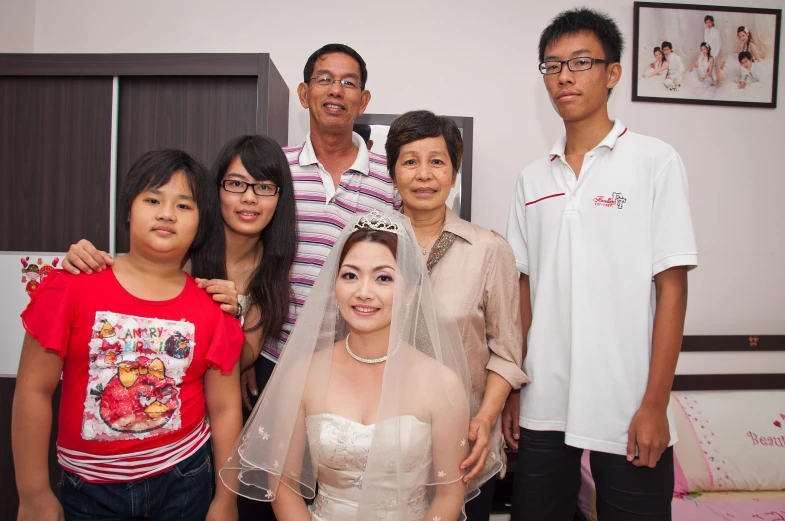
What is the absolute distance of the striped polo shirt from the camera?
6.14 ft

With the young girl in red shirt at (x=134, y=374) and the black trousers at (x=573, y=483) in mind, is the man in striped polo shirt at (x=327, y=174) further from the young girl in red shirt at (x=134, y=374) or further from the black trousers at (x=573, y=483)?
the black trousers at (x=573, y=483)

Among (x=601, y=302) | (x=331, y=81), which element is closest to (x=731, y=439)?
(x=601, y=302)

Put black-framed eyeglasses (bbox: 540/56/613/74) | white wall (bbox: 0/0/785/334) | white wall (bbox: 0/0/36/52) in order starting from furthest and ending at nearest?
white wall (bbox: 0/0/785/334) < white wall (bbox: 0/0/36/52) < black-framed eyeglasses (bbox: 540/56/613/74)

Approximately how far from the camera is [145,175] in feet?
4.62

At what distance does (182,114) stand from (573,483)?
2.21 meters

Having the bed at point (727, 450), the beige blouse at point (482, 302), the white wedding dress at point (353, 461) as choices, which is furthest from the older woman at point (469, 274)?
the bed at point (727, 450)

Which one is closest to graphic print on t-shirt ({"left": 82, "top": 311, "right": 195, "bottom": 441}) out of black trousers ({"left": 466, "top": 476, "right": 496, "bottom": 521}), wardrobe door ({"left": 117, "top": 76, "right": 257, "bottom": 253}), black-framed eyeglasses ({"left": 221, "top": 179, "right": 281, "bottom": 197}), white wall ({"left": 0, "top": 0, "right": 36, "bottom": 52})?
black-framed eyeglasses ({"left": 221, "top": 179, "right": 281, "bottom": 197})

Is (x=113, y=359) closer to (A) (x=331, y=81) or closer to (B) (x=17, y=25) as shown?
(A) (x=331, y=81)

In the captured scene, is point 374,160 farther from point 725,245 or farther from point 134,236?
point 725,245

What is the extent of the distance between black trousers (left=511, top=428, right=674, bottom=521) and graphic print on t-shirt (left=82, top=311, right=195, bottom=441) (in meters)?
1.13

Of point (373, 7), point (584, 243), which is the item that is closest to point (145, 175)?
point (584, 243)

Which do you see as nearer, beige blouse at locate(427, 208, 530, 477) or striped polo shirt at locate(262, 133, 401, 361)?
beige blouse at locate(427, 208, 530, 477)

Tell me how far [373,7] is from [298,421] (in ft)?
7.83

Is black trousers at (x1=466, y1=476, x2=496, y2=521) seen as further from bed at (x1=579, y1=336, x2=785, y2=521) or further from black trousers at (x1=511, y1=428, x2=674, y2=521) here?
bed at (x1=579, y1=336, x2=785, y2=521)
